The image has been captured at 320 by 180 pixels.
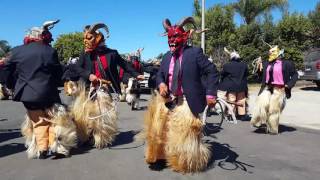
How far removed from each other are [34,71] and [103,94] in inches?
53.5

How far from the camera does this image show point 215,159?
7.70 meters

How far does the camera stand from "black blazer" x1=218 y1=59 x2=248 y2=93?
13352 mm

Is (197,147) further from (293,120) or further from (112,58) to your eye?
(293,120)

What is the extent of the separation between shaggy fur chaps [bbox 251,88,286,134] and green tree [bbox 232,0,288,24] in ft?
79.0

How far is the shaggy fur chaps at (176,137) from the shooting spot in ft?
21.5

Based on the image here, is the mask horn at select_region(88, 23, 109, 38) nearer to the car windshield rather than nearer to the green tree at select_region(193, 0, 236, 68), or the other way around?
the car windshield

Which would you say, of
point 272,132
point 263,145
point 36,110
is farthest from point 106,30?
point 272,132

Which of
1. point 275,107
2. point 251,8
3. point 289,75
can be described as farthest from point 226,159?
point 251,8

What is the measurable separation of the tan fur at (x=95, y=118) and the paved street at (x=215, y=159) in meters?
0.23

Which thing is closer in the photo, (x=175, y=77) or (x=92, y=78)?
(x=175, y=77)

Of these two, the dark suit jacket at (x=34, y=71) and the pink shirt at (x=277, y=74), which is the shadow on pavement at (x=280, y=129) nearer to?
the pink shirt at (x=277, y=74)

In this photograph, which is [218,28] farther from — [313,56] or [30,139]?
[30,139]

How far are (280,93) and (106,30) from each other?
13.4 feet

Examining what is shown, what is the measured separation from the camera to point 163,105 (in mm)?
6887
